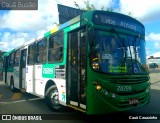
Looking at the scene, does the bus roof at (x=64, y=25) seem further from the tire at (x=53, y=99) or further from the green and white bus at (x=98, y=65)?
the tire at (x=53, y=99)

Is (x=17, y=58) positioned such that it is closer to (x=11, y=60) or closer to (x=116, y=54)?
(x=11, y=60)

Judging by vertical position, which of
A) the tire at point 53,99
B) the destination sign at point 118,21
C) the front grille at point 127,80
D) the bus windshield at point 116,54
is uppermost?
the destination sign at point 118,21

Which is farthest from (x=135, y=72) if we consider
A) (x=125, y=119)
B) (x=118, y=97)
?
(x=125, y=119)

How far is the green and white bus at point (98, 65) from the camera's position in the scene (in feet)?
20.1

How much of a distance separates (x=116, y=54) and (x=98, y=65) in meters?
0.67

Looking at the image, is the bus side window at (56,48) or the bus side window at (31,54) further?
the bus side window at (31,54)

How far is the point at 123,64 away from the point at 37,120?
3.15 m

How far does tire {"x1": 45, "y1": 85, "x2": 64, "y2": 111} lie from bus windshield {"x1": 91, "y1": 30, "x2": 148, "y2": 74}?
2612mm

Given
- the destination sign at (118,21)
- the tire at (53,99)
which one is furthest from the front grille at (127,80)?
the tire at (53,99)

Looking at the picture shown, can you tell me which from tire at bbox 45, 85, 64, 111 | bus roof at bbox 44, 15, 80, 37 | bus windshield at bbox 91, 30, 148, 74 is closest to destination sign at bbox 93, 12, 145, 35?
bus windshield at bbox 91, 30, 148, 74

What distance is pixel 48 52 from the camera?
28.8 feet

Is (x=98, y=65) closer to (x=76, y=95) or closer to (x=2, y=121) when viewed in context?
(x=76, y=95)

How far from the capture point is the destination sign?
656 cm

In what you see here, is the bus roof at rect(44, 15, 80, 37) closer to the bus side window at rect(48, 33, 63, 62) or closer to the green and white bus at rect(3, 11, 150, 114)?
the green and white bus at rect(3, 11, 150, 114)
